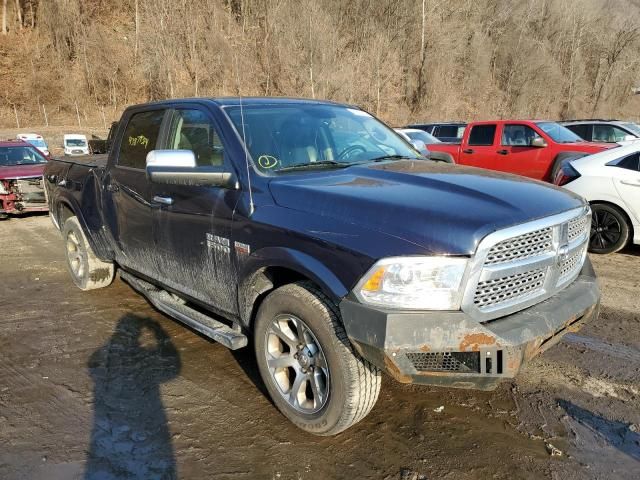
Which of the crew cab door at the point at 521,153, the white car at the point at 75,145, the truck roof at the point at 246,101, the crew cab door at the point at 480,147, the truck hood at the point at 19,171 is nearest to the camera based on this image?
the truck roof at the point at 246,101

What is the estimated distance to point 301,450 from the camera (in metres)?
2.84

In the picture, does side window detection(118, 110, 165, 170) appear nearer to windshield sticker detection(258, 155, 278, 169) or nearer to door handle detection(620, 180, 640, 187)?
windshield sticker detection(258, 155, 278, 169)

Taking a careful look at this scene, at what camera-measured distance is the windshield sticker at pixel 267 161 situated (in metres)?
3.19

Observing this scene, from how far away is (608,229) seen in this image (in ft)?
22.6

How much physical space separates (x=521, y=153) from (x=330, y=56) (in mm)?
27730

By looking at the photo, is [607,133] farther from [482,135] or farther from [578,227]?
[578,227]

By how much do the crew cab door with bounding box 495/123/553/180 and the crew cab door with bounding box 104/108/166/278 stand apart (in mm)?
8552

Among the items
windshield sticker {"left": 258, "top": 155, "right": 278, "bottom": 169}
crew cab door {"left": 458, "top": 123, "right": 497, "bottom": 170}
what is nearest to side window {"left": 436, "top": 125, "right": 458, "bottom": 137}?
crew cab door {"left": 458, "top": 123, "right": 497, "bottom": 170}

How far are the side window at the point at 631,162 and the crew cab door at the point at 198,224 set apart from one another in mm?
5932

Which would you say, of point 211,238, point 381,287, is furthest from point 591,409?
point 211,238

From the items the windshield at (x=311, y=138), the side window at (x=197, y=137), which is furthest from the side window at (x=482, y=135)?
the side window at (x=197, y=137)

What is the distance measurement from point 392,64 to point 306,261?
139 ft

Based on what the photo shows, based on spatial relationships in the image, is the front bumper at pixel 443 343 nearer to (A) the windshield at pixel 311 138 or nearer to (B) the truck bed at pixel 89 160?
(A) the windshield at pixel 311 138

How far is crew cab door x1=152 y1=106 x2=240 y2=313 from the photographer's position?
324 centimetres
